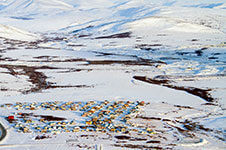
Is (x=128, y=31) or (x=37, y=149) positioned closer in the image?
(x=37, y=149)

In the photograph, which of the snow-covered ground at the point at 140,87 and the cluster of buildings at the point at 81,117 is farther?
the cluster of buildings at the point at 81,117

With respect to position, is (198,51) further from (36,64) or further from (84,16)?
(84,16)

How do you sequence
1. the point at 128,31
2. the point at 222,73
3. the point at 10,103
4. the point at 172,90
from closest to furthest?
the point at 10,103, the point at 172,90, the point at 222,73, the point at 128,31

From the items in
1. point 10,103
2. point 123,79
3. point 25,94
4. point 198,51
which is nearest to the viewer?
point 10,103

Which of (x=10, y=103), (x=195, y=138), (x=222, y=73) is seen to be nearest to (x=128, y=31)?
(x=222, y=73)

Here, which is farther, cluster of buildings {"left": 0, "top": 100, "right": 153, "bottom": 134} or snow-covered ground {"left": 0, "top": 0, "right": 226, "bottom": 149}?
cluster of buildings {"left": 0, "top": 100, "right": 153, "bottom": 134}

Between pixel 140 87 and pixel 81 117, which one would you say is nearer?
pixel 81 117

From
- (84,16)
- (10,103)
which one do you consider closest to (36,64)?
(10,103)

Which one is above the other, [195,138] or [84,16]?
[84,16]

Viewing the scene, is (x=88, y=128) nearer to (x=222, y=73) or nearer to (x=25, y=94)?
(x=25, y=94)

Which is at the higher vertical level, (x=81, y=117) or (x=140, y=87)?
(x=81, y=117)
